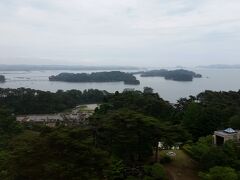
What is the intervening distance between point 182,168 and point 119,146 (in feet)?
8.37

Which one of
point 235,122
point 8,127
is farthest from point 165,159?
point 8,127

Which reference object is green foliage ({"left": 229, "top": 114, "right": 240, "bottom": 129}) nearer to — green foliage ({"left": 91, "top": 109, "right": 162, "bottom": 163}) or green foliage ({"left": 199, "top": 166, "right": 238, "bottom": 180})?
green foliage ({"left": 91, "top": 109, "right": 162, "bottom": 163})

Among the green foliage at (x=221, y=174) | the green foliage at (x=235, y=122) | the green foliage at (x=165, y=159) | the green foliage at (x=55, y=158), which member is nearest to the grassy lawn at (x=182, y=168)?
the green foliage at (x=165, y=159)

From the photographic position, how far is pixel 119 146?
44.0ft

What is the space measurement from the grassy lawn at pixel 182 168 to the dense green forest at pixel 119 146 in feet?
1.05

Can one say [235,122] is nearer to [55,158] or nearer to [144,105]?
[144,105]

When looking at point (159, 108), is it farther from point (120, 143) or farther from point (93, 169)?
point (93, 169)

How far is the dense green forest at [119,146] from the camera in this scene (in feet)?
30.6

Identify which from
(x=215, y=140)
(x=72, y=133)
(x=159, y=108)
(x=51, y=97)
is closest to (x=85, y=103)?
(x=51, y=97)

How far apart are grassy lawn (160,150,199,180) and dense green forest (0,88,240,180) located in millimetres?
319

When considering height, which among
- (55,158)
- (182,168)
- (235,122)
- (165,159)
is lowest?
(182,168)

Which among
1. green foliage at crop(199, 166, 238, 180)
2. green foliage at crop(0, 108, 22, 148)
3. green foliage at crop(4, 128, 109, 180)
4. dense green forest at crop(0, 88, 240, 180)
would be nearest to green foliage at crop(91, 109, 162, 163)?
dense green forest at crop(0, 88, 240, 180)

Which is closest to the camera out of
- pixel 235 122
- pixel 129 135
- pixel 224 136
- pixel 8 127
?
pixel 129 135

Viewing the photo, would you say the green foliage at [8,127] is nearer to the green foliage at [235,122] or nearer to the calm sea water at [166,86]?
the green foliage at [235,122]
